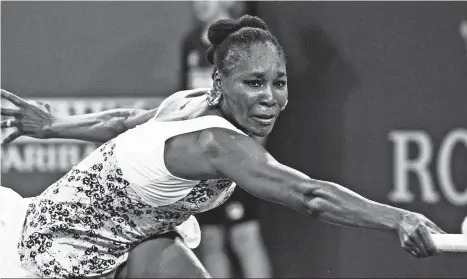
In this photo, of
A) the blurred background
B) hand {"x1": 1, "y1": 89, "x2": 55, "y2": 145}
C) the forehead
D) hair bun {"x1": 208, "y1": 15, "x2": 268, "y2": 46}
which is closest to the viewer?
the forehead

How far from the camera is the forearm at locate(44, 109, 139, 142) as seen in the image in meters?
3.06

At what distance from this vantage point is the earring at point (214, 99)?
97.2 inches

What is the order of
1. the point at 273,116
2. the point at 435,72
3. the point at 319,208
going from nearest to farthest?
the point at 319,208 → the point at 273,116 → the point at 435,72

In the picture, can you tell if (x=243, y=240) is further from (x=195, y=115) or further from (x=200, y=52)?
(x=195, y=115)

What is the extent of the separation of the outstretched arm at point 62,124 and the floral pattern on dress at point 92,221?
1.60 feet

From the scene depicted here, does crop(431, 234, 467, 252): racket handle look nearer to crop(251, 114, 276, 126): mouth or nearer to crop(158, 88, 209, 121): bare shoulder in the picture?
crop(251, 114, 276, 126): mouth

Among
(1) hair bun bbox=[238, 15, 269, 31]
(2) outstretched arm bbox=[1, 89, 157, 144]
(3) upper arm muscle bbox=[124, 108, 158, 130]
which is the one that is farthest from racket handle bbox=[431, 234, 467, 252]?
(2) outstretched arm bbox=[1, 89, 157, 144]

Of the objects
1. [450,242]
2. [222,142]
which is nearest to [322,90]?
[222,142]

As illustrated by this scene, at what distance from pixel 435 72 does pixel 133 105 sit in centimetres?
149

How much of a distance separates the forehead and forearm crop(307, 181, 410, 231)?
16.6 inches

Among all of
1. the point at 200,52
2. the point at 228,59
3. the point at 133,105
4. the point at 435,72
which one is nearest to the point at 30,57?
the point at 133,105

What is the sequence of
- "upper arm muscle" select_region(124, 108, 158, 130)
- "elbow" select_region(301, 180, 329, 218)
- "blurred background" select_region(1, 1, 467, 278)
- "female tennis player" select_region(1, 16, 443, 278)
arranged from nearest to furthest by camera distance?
"elbow" select_region(301, 180, 329, 218) → "female tennis player" select_region(1, 16, 443, 278) → "upper arm muscle" select_region(124, 108, 158, 130) → "blurred background" select_region(1, 1, 467, 278)

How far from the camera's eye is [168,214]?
251cm

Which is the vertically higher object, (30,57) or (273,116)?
(273,116)
